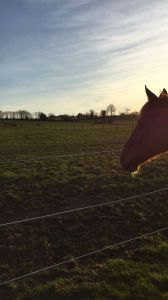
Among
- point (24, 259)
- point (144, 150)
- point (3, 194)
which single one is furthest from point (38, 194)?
point (144, 150)

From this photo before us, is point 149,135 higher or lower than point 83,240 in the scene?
higher

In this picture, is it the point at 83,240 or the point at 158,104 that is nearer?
the point at 158,104

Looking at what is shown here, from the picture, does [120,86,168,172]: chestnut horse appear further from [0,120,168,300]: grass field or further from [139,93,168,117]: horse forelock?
[0,120,168,300]: grass field

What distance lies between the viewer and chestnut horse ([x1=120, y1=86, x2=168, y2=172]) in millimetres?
712

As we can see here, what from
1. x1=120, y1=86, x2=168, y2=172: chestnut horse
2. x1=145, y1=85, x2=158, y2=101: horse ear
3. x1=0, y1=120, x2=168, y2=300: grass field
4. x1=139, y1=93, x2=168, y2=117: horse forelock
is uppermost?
x1=145, y1=85, x2=158, y2=101: horse ear

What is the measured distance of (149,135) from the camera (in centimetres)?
73

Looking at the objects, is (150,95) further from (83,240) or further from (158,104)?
(83,240)

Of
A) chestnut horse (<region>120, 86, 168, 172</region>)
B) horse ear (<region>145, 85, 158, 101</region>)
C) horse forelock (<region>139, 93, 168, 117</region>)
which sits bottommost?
chestnut horse (<region>120, 86, 168, 172</region>)

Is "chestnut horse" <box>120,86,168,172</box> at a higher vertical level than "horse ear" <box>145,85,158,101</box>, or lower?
lower

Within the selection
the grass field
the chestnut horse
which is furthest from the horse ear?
the grass field

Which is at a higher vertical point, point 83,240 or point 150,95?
point 150,95

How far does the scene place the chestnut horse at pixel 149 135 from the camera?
71cm

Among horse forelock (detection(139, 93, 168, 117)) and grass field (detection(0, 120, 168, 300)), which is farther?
grass field (detection(0, 120, 168, 300))

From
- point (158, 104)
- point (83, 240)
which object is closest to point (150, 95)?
point (158, 104)
